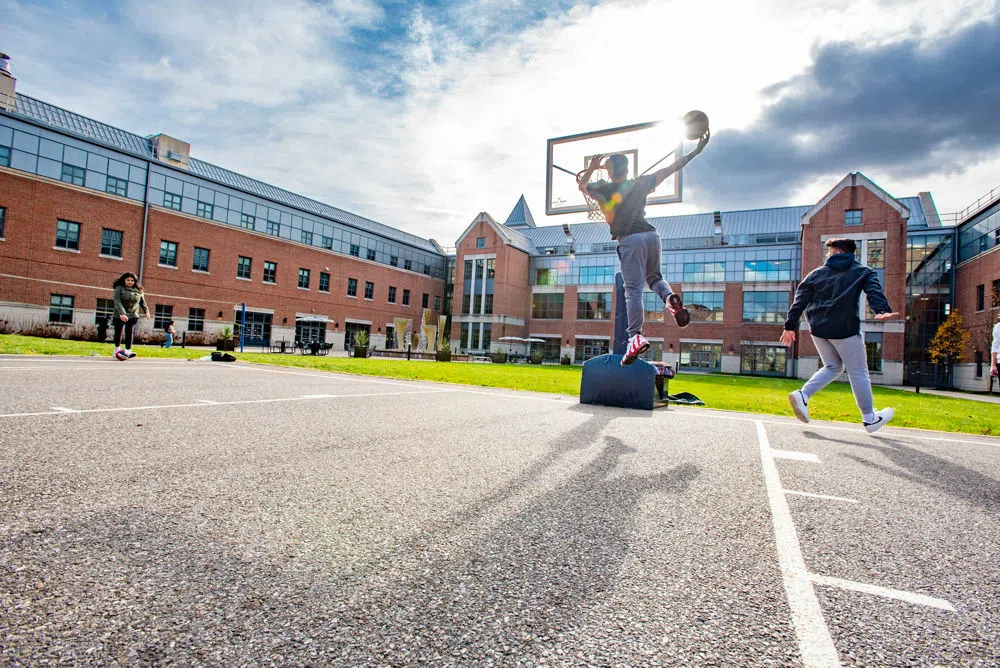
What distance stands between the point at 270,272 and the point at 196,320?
25.9 feet

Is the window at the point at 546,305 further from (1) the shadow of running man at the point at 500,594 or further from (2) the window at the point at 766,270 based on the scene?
(1) the shadow of running man at the point at 500,594

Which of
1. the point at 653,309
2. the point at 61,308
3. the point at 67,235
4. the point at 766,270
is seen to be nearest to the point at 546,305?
the point at 653,309

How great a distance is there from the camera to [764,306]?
45.6 meters

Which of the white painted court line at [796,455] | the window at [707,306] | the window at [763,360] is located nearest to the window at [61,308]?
the white painted court line at [796,455]

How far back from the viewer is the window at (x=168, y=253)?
35.8 m

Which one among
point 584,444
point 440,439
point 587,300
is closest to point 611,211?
point 584,444

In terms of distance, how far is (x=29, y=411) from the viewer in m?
4.48

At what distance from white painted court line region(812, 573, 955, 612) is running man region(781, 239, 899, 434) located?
14.8 ft

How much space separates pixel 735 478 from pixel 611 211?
4755 millimetres

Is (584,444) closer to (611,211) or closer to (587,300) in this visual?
(611,211)

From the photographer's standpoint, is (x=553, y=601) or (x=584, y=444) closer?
(x=553, y=601)

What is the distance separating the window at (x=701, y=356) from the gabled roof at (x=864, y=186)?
14.0 m

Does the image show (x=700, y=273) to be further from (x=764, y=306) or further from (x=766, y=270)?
(x=764, y=306)

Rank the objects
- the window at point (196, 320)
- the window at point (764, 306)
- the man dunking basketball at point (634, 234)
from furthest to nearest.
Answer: the window at point (764, 306) → the window at point (196, 320) → the man dunking basketball at point (634, 234)
